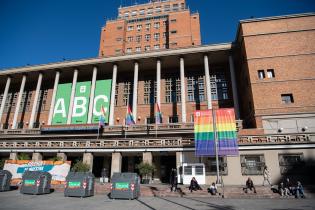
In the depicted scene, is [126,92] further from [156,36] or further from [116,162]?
[156,36]

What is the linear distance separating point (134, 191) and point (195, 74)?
1116 inches

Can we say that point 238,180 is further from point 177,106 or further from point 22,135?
Result: point 22,135

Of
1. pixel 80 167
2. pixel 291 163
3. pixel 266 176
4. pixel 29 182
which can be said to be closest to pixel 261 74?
pixel 291 163

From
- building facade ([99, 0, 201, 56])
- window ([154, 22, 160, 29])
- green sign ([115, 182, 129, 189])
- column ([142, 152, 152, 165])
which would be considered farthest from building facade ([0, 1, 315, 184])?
window ([154, 22, 160, 29])

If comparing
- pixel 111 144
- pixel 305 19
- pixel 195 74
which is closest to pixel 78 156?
pixel 111 144

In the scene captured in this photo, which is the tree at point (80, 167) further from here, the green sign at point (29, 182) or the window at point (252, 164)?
the window at point (252, 164)

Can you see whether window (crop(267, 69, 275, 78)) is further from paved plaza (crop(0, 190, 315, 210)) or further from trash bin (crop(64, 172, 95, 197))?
trash bin (crop(64, 172, 95, 197))

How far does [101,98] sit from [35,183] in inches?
817

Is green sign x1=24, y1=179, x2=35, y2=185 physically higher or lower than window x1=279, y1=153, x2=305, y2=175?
lower

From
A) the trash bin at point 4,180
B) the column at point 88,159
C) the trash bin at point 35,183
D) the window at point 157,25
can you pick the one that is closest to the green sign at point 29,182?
the trash bin at point 35,183

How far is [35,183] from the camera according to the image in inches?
685

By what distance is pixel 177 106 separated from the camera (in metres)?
38.2

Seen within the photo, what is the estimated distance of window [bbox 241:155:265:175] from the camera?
23031mm

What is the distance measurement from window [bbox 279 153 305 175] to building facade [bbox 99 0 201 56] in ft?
131
